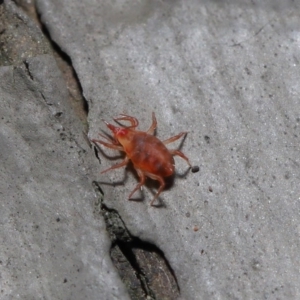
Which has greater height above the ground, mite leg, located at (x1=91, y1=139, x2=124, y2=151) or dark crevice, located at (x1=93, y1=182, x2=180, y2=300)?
mite leg, located at (x1=91, y1=139, x2=124, y2=151)

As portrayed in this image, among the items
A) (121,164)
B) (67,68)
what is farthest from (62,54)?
(121,164)

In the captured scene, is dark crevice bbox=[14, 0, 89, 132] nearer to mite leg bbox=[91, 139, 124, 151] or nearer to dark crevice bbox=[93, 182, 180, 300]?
mite leg bbox=[91, 139, 124, 151]

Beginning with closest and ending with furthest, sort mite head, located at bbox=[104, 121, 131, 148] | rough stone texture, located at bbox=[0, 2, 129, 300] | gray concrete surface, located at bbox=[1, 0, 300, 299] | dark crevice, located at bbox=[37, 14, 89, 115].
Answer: rough stone texture, located at bbox=[0, 2, 129, 300] < gray concrete surface, located at bbox=[1, 0, 300, 299] < mite head, located at bbox=[104, 121, 131, 148] < dark crevice, located at bbox=[37, 14, 89, 115]

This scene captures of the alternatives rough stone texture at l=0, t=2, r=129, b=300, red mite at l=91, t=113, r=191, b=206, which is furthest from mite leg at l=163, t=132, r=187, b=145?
rough stone texture at l=0, t=2, r=129, b=300

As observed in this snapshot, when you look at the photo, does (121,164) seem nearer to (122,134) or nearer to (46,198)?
(122,134)

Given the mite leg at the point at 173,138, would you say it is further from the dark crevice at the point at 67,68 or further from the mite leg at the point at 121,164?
the dark crevice at the point at 67,68

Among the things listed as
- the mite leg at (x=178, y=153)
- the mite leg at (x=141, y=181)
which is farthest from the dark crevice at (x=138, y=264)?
the mite leg at (x=178, y=153)
